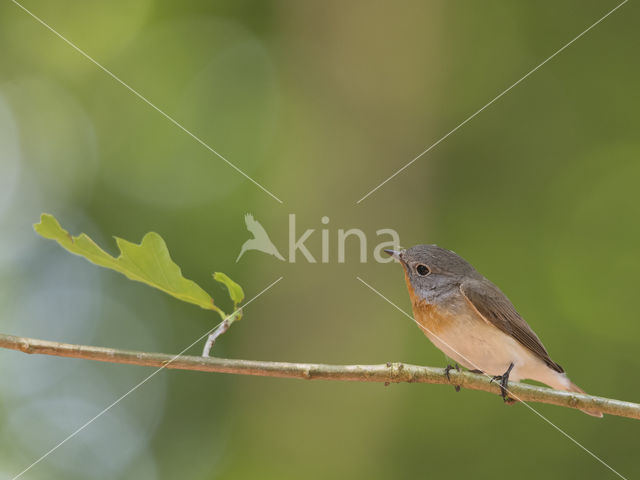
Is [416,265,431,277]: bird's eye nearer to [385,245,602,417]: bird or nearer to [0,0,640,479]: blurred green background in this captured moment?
[385,245,602,417]: bird

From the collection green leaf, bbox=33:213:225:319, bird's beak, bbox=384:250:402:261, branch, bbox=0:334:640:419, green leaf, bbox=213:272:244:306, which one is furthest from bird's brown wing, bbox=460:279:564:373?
green leaf, bbox=33:213:225:319

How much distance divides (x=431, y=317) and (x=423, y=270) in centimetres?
27

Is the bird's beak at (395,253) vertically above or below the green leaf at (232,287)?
above

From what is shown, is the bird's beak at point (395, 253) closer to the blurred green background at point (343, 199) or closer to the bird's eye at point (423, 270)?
the bird's eye at point (423, 270)

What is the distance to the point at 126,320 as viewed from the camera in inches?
337

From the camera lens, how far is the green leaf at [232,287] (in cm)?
261

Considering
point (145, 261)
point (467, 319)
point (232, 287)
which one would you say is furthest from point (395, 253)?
point (145, 261)

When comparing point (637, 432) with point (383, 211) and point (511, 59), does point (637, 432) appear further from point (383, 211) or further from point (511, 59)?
point (511, 59)

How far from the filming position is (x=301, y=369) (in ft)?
7.72

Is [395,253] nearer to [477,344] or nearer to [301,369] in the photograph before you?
[477,344]

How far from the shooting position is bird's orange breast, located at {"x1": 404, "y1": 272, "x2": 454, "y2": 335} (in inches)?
133

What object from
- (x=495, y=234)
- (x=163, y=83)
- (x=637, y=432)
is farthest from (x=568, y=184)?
(x=163, y=83)

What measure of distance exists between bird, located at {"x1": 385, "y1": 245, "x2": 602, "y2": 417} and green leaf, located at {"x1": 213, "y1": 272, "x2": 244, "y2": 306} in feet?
3.75

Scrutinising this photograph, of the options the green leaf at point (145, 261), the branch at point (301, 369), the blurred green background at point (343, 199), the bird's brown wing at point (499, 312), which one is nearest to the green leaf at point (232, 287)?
the green leaf at point (145, 261)
